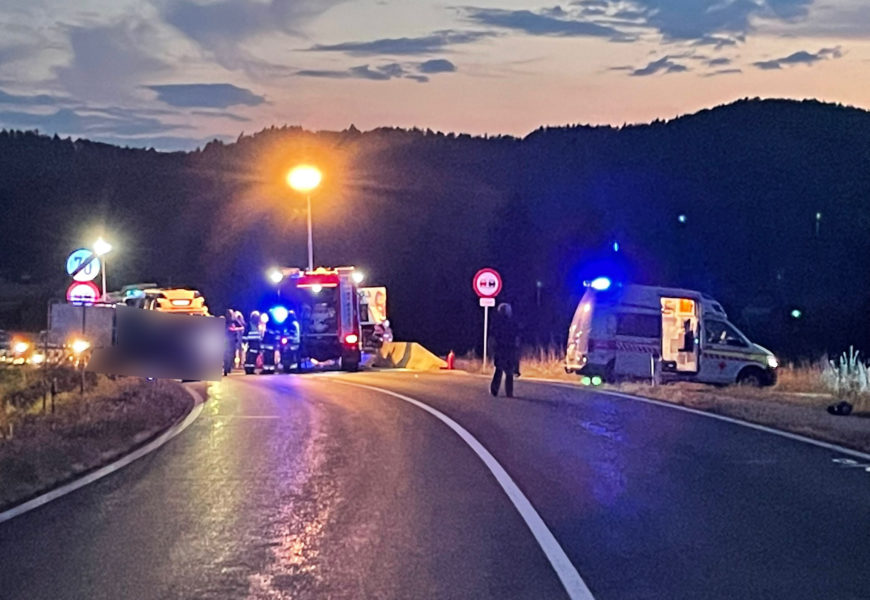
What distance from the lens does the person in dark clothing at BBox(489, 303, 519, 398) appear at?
2280cm

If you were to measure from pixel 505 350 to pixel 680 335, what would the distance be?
757cm

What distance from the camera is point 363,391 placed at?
993 inches

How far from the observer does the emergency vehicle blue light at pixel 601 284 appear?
28000mm

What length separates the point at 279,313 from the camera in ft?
125

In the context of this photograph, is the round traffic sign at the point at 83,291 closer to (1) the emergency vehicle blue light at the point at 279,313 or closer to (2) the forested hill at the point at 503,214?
(1) the emergency vehicle blue light at the point at 279,313

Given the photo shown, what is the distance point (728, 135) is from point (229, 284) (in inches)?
1788

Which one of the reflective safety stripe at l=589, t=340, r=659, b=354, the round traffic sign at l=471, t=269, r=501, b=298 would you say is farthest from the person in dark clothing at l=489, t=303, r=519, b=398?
the round traffic sign at l=471, t=269, r=501, b=298

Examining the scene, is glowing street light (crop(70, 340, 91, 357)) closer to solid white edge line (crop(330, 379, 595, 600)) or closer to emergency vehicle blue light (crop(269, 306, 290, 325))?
solid white edge line (crop(330, 379, 595, 600))

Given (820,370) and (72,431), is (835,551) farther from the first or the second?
(820,370)

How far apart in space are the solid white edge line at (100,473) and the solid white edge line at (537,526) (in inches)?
147

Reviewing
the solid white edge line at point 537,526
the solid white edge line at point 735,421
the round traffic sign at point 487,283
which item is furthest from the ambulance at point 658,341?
the solid white edge line at point 537,526

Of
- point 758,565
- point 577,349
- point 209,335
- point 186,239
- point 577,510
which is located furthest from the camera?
point 186,239

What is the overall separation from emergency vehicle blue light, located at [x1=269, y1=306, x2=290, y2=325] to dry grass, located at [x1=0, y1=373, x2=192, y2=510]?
14.4 meters

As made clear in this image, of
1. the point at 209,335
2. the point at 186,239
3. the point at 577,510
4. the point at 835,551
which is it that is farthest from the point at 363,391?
the point at 186,239
